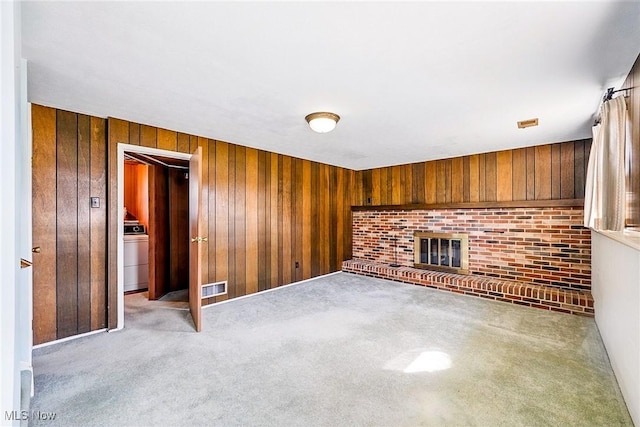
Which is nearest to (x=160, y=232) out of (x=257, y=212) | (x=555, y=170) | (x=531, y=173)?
(x=257, y=212)

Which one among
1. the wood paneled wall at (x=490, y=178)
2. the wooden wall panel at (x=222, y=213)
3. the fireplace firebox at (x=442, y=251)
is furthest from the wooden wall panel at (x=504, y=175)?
the wooden wall panel at (x=222, y=213)

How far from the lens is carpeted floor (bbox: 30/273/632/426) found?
1.75 meters

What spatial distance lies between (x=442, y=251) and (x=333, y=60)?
409cm

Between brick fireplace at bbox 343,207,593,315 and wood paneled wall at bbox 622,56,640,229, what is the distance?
1652 millimetres

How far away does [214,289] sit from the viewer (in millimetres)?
3865

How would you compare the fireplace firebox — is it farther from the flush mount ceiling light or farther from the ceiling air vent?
the flush mount ceiling light

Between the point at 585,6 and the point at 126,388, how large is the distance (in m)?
3.52

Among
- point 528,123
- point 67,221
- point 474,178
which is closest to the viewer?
point 67,221

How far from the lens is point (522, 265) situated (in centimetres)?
420

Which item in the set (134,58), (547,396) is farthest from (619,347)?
(134,58)

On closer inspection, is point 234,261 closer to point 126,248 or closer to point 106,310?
point 106,310

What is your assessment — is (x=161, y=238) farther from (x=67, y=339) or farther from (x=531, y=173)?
(x=531, y=173)

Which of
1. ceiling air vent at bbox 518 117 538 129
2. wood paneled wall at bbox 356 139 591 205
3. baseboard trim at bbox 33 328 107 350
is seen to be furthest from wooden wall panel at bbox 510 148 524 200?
baseboard trim at bbox 33 328 107 350

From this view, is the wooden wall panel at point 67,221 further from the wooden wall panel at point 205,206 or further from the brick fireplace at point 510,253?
the brick fireplace at point 510,253
